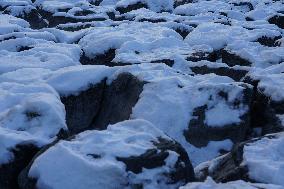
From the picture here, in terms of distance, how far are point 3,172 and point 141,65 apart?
317cm

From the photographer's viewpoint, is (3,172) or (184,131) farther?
(184,131)

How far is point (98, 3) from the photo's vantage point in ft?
49.9

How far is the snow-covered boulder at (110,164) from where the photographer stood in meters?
3.92

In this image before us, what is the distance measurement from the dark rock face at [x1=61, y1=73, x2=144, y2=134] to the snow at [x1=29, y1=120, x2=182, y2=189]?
200cm

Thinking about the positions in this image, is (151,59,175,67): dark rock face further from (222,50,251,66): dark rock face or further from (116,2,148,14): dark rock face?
(116,2,148,14): dark rock face

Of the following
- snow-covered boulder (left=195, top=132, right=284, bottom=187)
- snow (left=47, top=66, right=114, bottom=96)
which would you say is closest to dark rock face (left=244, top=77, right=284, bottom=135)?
snow-covered boulder (left=195, top=132, right=284, bottom=187)

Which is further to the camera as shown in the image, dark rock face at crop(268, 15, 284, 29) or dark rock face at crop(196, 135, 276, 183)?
dark rock face at crop(268, 15, 284, 29)

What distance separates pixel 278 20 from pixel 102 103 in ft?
22.3

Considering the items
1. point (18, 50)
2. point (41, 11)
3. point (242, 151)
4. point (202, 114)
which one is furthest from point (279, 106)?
point (41, 11)

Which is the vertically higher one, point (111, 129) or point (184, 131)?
point (111, 129)

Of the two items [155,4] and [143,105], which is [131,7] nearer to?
[155,4]

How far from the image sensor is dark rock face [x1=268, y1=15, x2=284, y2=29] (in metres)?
11.6

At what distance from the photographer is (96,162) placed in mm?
4020

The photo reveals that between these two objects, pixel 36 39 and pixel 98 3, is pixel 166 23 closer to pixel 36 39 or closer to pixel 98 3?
pixel 36 39
